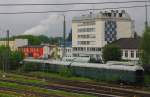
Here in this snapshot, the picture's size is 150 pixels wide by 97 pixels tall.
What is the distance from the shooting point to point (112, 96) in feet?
103

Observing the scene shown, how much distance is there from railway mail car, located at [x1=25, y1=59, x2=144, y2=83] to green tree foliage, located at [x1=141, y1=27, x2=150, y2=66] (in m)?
3.60

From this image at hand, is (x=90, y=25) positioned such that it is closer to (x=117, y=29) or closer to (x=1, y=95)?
(x=117, y=29)

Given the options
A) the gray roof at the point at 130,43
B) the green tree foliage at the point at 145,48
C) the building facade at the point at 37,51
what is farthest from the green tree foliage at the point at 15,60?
the building facade at the point at 37,51

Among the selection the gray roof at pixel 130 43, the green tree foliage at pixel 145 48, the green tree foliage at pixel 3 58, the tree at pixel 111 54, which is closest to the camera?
the green tree foliage at pixel 145 48

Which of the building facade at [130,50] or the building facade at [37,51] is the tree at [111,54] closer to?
the building facade at [130,50]

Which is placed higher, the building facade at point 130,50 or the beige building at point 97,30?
the beige building at point 97,30

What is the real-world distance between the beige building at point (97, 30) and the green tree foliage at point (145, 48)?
142 feet

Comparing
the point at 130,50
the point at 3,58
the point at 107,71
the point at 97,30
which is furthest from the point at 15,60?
the point at 97,30

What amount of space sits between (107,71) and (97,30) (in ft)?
175

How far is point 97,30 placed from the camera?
9938cm

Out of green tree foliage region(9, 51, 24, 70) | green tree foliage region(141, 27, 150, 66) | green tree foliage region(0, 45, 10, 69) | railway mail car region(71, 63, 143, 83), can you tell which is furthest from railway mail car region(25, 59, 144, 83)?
green tree foliage region(9, 51, 24, 70)

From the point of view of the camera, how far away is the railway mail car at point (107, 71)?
42.7 metres

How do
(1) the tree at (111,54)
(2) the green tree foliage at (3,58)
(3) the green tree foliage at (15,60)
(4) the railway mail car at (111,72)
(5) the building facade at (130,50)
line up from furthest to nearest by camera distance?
1. (5) the building facade at (130,50)
2. (1) the tree at (111,54)
3. (3) the green tree foliage at (15,60)
4. (2) the green tree foliage at (3,58)
5. (4) the railway mail car at (111,72)

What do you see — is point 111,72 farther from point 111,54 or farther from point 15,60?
point 15,60
